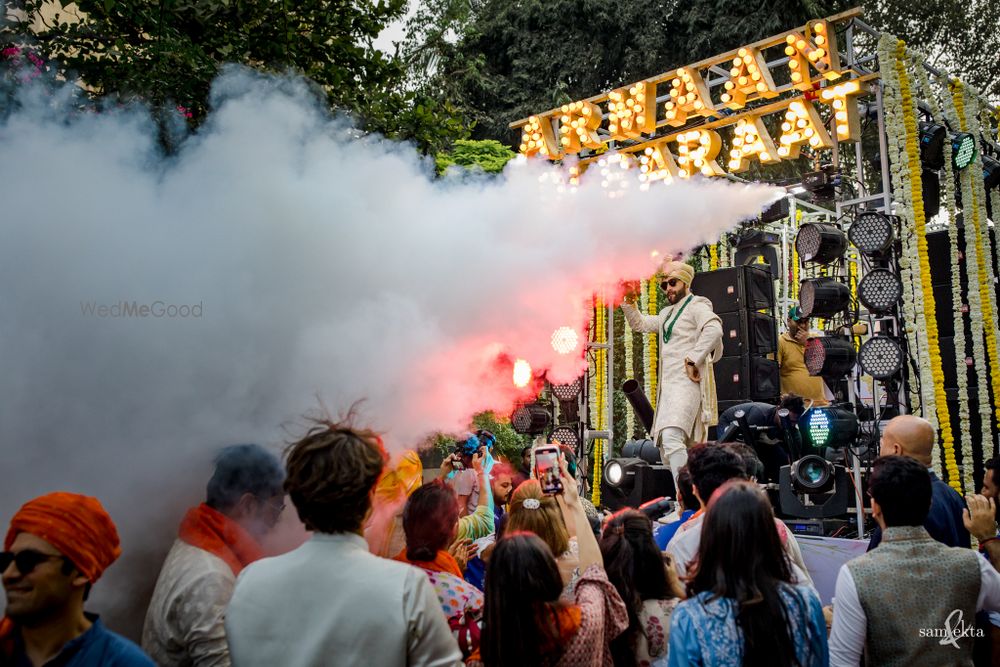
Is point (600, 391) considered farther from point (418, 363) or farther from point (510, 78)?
point (510, 78)

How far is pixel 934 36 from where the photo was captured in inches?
727

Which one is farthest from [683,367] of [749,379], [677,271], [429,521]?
[429,521]

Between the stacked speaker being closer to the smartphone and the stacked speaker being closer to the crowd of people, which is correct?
the smartphone

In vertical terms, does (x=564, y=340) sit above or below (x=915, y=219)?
below

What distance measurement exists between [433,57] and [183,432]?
14.3 m

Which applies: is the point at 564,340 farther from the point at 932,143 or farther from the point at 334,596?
the point at 334,596

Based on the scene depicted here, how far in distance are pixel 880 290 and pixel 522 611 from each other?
6.32 meters

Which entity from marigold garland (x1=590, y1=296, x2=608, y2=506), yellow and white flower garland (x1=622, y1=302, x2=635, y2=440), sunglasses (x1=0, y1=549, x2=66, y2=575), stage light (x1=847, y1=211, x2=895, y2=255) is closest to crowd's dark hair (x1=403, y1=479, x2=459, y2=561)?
sunglasses (x1=0, y1=549, x2=66, y2=575)

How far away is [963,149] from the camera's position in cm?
878

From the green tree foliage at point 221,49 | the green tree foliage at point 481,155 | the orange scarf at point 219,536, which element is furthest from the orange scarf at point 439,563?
the green tree foliage at point 481,155

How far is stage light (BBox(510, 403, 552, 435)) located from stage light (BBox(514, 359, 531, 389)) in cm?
54

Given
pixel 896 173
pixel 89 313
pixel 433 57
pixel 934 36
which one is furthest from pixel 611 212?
pixel 934 36

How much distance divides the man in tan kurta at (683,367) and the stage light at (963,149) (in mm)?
3810

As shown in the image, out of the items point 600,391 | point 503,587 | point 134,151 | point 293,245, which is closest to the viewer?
point 503,587
